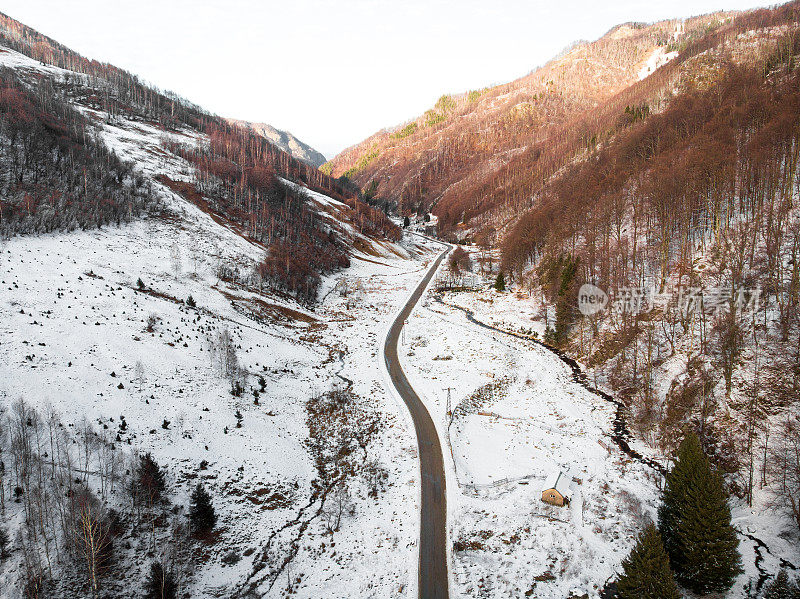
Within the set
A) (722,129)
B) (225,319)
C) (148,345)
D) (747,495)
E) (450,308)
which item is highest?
(722,129)

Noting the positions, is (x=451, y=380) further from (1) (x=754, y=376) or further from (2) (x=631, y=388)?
(1) (x=754, y=376)

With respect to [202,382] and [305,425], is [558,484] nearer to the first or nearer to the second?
[305,425]

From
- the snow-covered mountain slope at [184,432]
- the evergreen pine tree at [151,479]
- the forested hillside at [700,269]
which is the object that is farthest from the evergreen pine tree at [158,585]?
the forested hillside at [700,269]

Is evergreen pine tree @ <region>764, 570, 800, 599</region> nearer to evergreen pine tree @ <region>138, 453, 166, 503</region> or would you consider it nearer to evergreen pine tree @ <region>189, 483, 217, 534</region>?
evergreen pine tree @ <region>189, 483, 217, 534</region>

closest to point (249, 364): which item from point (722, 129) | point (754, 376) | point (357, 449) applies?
point (357, 449)

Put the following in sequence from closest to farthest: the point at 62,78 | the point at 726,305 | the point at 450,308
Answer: the point at 726,305 < the point at 450,308 < the point at 62,78

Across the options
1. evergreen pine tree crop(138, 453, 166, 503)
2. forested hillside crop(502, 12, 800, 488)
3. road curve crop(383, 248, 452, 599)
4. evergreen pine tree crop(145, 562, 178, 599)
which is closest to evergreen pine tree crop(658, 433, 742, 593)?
forested hillside crop(502, 12, 800, 488)

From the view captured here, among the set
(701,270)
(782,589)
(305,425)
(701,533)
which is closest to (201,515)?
(305,425)
